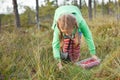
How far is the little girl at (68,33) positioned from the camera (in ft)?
13.0

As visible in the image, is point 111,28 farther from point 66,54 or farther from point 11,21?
point 11,21

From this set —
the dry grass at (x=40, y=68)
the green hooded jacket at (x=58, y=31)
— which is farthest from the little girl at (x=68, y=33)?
the dry grass at (x=40, y=68)

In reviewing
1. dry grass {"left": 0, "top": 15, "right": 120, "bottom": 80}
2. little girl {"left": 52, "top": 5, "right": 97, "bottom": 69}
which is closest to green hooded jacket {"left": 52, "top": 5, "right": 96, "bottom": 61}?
little girl {"left": 52, "top": 5, "right": 97, "bottom": 69}

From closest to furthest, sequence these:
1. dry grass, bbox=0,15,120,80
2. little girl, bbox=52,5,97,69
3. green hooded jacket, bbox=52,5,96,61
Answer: dry grass, bbox=0,15,120,80 → little girl, bbox=52,5,97,69 → green hooded jacket, bbox=52,5,96,61

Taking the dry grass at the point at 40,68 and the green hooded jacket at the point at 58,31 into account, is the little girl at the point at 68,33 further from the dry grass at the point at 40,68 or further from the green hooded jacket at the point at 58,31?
the dry grass at the point at 40,68

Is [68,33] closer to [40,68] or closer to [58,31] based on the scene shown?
[58,31]

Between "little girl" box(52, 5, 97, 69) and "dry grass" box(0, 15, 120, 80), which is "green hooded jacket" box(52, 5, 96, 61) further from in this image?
"dry grass" box(0, 15, 120, 80)

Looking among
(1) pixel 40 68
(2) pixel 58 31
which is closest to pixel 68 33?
(2) pixel 58 31

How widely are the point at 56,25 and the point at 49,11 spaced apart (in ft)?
108

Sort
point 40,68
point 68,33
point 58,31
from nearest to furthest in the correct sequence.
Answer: point 40,68 < point 68,33 < point 58,31

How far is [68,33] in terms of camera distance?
4.11 metres

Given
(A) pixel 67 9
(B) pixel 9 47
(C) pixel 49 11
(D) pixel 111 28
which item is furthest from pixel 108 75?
(C) pixel 49 11

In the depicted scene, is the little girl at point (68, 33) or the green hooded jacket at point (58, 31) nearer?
the little girl at point (68, 33)

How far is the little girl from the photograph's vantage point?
3.96 m
